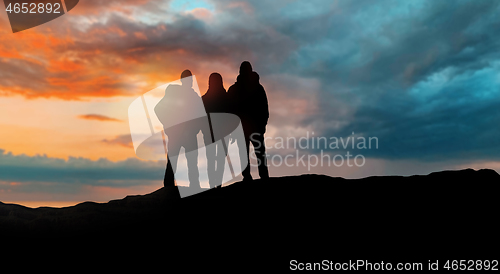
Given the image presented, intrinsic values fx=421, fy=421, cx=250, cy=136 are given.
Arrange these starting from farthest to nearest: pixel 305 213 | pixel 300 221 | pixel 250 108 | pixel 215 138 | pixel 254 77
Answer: pixel 254 77, pixel 250 108, pixel 215 138, pixel 305 213, pixel 300 221

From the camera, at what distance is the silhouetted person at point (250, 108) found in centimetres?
1448

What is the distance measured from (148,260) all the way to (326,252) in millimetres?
3919

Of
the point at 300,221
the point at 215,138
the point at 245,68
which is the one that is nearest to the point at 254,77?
the point at 245,68

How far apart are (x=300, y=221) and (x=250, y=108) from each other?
5.15m

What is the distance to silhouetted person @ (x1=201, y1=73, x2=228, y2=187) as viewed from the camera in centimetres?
1395

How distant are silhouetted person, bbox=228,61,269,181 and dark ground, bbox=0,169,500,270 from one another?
128 centimetres

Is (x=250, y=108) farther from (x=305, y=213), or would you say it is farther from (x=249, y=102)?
(x=305, y=213)

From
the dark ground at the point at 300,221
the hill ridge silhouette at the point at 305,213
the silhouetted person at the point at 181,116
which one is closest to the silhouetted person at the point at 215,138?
the silhouetted person at the point at 181,116

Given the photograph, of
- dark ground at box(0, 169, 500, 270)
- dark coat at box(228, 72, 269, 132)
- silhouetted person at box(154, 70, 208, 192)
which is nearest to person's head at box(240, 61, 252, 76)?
dark coat at box(228, 72, 269, 132)

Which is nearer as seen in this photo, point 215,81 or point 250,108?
point 215,81

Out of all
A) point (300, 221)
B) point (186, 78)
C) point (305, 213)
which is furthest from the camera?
point (186, 78)

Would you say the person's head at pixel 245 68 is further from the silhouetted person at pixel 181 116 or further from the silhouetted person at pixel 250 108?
the silhouetted person at pixel 181 116

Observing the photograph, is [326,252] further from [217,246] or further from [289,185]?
[289,185]

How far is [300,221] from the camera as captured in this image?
10.6 metres
